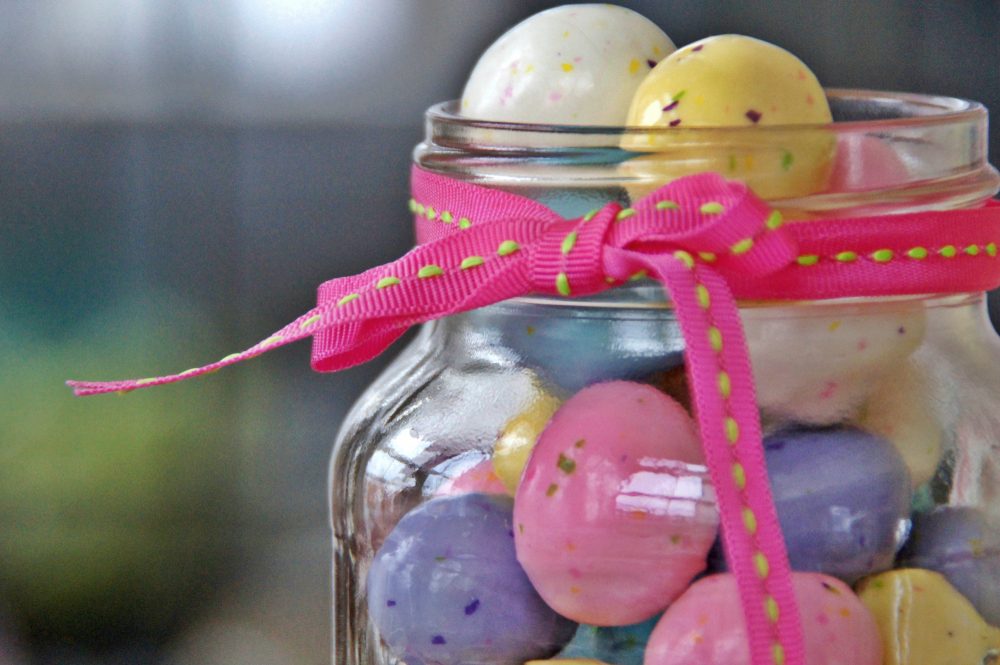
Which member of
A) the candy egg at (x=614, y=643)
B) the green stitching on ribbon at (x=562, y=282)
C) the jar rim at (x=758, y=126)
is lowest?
the candy egg at (x=614, y=643)

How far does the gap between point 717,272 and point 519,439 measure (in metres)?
0.08

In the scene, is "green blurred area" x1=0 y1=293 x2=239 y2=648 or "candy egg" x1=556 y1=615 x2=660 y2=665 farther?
"green blurred area" x1=0 y1=293 x2=239 y2=648

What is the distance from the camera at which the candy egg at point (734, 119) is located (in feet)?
1.12

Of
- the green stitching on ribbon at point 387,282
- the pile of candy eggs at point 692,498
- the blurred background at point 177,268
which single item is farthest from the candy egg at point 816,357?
the blurred background at point 177,268

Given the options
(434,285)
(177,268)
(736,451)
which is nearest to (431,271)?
(434,285)

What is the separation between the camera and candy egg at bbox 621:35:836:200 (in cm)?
34

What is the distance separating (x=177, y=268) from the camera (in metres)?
1.07

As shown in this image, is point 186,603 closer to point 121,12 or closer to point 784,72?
point 121,12

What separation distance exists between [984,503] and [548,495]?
0.14 metres

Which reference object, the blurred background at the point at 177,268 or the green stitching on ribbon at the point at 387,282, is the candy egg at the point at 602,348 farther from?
the blurred background at the point at 177,268

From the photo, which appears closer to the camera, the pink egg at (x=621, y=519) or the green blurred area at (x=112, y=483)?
the pink egg at (x=621, y=519)

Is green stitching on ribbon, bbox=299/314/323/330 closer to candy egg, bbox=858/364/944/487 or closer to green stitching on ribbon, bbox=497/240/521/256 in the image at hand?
green stitching on ribbon, bbox=497/240/521/256

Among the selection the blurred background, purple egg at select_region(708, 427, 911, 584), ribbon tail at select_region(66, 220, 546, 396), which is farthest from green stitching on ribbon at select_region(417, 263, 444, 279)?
the blurred background

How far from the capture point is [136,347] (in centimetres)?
107
